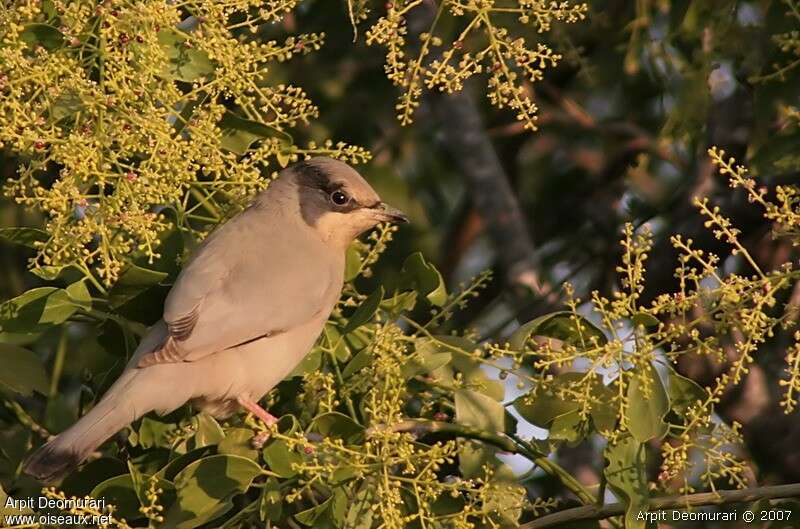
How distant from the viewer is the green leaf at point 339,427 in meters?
Result: 3.57

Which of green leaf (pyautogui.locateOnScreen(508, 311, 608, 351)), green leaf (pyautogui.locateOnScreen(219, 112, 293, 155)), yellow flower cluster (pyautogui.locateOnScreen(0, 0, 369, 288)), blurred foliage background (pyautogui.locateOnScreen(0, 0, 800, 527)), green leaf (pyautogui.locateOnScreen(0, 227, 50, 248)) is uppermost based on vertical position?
yellow flower cluster (pyautogui.locateOnScreen(0, 0, 369, 288))

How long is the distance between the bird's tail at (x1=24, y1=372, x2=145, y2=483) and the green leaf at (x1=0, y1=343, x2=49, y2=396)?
0.50 feet

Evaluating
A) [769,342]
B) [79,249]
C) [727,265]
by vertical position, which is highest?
[79,249]

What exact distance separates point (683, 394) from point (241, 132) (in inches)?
56.3

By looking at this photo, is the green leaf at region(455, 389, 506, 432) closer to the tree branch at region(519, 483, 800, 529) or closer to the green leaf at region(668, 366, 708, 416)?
the tree branch at region(519, 483, 800, 529)

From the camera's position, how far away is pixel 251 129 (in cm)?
409

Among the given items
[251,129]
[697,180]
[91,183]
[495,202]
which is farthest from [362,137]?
[91,183]

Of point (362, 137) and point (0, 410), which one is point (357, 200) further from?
point (362, 137)

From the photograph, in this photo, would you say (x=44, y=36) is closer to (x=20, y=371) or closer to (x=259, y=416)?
(x=20, y=371)

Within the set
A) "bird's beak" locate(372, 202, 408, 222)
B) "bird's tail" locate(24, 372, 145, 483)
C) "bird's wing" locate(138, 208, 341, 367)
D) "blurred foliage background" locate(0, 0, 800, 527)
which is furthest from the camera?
"bird's beak" locate(372, 202, 408, 222)

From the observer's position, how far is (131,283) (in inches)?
153

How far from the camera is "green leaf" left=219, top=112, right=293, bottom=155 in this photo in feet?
13.3

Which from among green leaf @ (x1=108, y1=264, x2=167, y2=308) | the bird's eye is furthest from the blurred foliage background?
the bird's eye

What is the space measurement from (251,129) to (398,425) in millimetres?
1005
